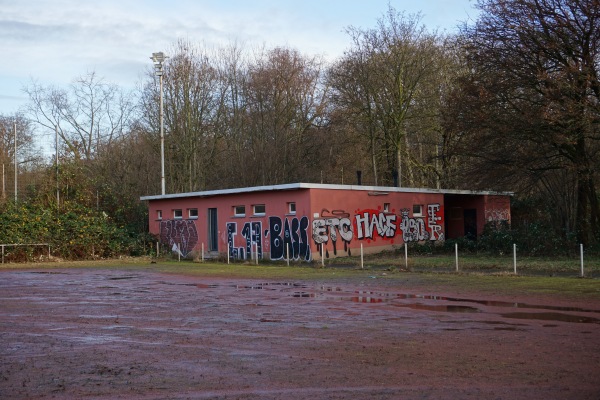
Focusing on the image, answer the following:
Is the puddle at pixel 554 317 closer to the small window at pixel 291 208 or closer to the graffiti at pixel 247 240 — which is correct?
the small window at pixel 291 208

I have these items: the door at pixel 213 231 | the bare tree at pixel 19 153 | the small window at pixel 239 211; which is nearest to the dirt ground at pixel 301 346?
the small window at pixel 239 211

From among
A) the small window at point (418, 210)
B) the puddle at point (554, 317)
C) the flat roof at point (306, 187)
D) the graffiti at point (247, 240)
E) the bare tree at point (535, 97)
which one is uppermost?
the bare tree at point (535, 97)

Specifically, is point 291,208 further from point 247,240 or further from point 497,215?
point 497,215

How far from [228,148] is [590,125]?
92.4ft

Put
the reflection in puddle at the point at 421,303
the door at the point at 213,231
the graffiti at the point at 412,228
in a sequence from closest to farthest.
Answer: the reflection in puddle at the point at 421,303, the door at the point at 213,231, the graffiti at the point at 412,228

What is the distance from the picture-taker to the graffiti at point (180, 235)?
1565 inches

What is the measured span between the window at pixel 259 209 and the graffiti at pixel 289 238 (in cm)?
85

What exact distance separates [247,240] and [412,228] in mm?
9280

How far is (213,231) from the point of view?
38781mm

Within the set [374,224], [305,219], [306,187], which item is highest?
[306,187]

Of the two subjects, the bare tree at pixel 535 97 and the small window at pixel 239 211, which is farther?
the small window at pixel 239 211

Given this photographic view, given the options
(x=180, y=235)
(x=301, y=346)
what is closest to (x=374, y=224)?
(x=180, y=235)

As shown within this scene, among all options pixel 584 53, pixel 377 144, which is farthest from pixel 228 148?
pixel 584 53

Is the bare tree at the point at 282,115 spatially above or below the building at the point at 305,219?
above
